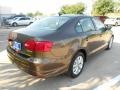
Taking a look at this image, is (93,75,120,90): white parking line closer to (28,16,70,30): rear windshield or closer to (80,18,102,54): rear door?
(80,18,102,54): rear door

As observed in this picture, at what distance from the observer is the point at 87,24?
19.4ft

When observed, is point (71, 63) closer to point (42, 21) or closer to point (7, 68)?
point (42, 21)

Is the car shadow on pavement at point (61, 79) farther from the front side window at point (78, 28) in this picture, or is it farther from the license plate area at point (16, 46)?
the front side window at point (78, 28)

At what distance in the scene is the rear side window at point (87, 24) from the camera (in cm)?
563

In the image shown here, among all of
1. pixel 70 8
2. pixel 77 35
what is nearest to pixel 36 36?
pixel 77 35

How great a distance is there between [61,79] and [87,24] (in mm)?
1751

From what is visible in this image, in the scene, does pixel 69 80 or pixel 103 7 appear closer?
pixel 69 80

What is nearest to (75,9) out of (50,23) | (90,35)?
(90,35)

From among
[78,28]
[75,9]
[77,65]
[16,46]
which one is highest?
[78,28]

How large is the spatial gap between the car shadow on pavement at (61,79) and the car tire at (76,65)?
0.13 meters

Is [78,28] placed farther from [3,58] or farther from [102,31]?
[3,58]

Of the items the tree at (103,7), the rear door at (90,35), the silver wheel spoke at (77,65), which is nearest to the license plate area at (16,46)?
the silver wheel spoke at (77,65)

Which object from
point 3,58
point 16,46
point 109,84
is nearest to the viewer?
point 16,46

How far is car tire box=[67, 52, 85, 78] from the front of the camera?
198 inches
